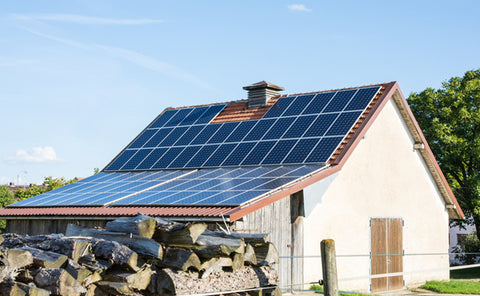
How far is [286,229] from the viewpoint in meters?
17.8

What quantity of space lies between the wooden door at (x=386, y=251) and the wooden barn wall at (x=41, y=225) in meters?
8.61

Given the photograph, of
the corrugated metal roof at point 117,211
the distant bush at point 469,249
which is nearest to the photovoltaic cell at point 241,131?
the corrugated metal roof at point 117,211

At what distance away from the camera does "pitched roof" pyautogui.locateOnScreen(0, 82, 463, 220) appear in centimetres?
1762

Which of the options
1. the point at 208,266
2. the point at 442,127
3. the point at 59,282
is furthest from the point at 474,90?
the point at 59,282

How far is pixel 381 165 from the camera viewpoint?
72.0ft

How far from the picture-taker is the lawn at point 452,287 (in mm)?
21844

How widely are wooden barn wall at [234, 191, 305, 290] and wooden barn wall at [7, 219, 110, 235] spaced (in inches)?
185

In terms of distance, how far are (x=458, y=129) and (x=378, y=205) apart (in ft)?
39.8

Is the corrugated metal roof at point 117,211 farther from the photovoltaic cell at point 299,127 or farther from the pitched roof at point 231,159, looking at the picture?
the photovoltaic cell at point 299,127

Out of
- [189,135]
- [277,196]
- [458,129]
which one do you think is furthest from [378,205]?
[458,129]

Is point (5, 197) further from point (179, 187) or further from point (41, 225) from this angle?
point (179, 187)

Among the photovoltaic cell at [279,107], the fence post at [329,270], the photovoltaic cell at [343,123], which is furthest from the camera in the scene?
the photovoltaic cell at [279,107]

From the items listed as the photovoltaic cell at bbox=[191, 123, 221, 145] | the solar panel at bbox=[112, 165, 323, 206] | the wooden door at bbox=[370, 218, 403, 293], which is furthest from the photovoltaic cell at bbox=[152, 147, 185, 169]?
the wooden door at bbox=[370, 218, 403, 293]

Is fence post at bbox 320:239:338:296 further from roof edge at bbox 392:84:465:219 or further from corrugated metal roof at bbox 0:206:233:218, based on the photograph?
roof edge at bbox 392:84:465:219
